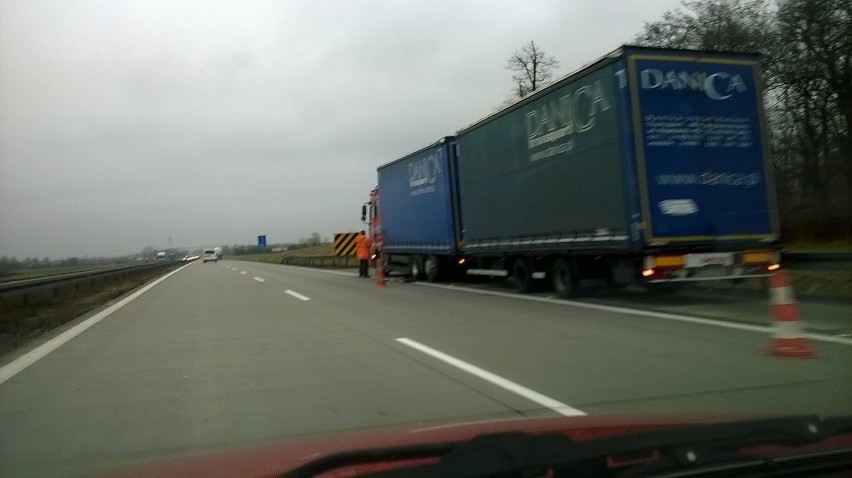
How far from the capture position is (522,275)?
56.9ft

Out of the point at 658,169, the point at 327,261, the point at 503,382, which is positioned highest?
the point at 658,169

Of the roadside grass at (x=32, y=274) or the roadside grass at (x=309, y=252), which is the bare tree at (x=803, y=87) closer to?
the roadside grass at (x=32, y=274)

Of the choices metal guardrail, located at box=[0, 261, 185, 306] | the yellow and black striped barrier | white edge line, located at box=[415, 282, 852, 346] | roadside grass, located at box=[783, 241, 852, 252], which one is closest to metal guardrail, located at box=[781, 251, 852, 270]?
white edge line, located at box=[415, 282, 852, 346]

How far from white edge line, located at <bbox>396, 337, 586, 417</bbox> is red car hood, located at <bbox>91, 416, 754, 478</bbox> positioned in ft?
4.31

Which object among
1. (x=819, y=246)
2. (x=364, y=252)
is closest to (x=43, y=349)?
(x=819, y=246)

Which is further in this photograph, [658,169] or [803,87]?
[803,87]

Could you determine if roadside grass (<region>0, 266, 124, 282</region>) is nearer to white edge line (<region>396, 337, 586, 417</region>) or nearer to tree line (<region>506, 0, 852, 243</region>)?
white edge line (<region>396, 337, 586, 417</region>)

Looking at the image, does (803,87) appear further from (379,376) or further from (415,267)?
(379,376)

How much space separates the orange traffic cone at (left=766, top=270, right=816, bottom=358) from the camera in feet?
25.1

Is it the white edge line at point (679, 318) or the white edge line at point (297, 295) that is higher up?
the white edge line at point (297, 295)

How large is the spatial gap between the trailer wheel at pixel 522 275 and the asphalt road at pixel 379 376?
358cm

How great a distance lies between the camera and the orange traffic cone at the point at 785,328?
7.65 meters

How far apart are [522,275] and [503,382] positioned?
10.3m

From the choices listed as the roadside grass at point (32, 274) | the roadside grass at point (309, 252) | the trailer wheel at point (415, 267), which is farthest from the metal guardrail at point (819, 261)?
the roadside grass at point (309, 252)
